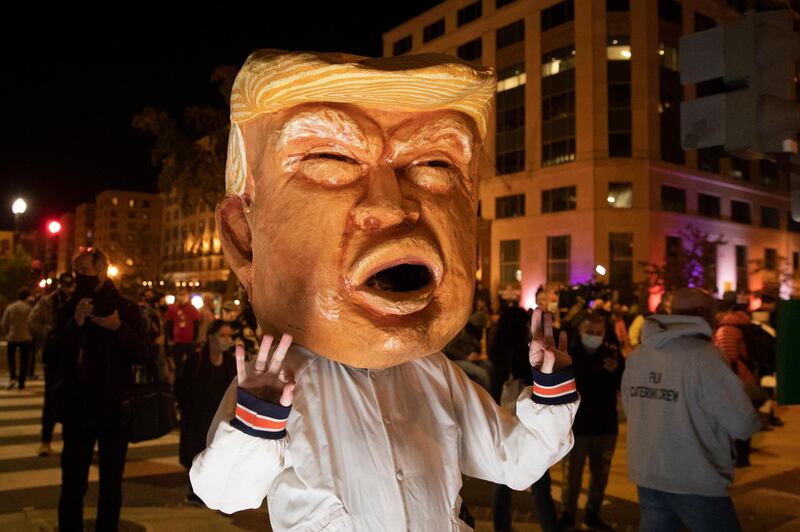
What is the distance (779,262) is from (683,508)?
36240 millimetres

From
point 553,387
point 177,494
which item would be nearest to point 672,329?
point 553,387

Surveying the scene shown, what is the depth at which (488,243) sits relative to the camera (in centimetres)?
3356

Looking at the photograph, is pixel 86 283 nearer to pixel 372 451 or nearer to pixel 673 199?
pixel 372 451

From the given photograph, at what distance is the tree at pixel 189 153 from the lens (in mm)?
21609

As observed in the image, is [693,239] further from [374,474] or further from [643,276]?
[374,474]

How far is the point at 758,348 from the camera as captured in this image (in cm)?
776

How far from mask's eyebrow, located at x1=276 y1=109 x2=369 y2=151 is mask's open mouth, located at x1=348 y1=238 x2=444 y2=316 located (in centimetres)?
36

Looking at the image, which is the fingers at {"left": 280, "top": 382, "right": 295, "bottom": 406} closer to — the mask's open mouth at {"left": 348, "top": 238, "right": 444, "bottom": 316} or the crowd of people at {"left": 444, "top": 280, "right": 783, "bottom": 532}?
the mask's open mouth at {"left": 348, "top": 238, "right": 444, "bottom": 316}

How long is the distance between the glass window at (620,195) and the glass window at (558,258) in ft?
8.14

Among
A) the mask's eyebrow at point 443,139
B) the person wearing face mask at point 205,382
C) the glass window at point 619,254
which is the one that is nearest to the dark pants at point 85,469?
the person wearing face mask at point 205,382

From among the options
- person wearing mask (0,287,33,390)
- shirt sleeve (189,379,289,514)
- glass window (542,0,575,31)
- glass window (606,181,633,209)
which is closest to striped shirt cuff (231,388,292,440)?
shirt sleeve (189,379,289,514)

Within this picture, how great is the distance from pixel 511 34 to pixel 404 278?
3378 cm

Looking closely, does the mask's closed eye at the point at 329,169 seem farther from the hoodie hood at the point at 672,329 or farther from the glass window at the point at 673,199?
the glass window at the point at 673,199

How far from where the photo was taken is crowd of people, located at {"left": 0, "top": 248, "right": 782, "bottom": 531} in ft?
11.4
